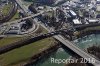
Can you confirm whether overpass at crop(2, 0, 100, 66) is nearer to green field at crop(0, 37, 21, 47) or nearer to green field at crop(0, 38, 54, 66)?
green field at crop(0, 38, 54, 66)

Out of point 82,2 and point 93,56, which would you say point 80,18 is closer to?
point 82,2

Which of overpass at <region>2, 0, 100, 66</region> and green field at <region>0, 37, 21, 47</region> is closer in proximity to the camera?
overpass at <region>2, 0, 100, 66</region>

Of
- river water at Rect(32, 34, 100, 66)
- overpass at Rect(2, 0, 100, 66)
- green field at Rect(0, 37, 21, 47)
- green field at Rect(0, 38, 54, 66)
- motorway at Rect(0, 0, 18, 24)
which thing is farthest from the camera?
motorway at Rect(0, 0, 18, 24)

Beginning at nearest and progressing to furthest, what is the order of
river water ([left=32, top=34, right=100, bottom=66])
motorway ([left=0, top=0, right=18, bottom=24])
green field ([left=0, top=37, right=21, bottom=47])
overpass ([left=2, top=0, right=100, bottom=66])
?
overpass ([left=2, top=0, right=100, bottom=66]), river water ([left=32, top=34, right=100, bottom=66]), green field ([left=0, top=37, right=21, bottom=47]), motorway ([left=0, top=0, right=18, bottom=24])

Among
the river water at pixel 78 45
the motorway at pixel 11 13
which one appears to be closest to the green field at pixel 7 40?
the river water at pixel 78 45

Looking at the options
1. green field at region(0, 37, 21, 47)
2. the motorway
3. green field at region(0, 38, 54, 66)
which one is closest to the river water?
green field at region(0, 38, 54, 66)

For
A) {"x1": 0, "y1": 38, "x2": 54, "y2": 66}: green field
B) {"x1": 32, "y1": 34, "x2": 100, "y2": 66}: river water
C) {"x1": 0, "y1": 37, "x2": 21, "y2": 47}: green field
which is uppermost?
{"x1": 0, "y1": 37, "x2": 21, "y2": 47}: green field

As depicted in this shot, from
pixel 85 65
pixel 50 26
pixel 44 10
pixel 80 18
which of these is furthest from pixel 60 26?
pixel 85 65

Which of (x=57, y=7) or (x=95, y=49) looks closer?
(x=95, y=49)
